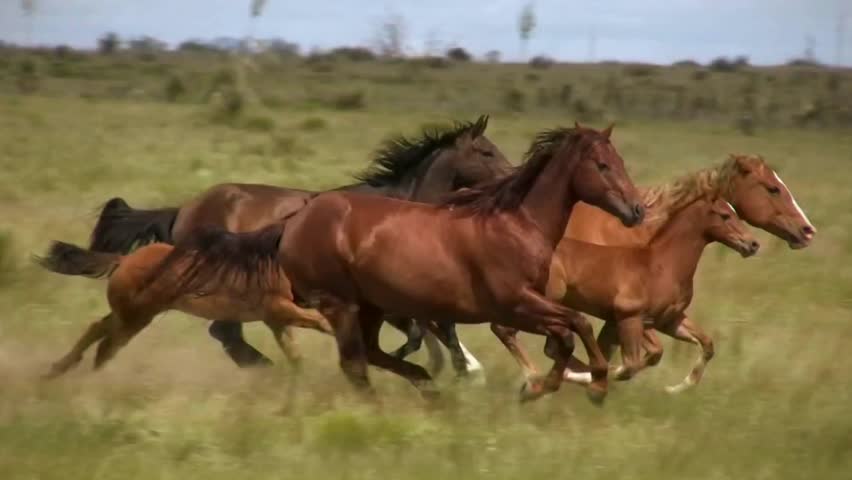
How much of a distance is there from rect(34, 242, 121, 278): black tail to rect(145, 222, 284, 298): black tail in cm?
51

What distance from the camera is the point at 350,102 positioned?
33844 mm

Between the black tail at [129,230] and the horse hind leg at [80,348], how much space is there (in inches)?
53.4

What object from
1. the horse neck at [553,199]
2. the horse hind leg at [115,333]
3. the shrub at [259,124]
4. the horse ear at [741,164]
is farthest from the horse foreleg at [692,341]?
the shrub at [259,124]

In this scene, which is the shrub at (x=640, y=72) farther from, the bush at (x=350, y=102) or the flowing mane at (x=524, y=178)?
the flowing mane at (x=524, y=178)

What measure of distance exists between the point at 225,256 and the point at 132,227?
174 centimetres

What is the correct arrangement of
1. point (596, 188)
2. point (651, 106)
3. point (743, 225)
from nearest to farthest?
point (596, 188) < point (743, 225) < point (651, 106)

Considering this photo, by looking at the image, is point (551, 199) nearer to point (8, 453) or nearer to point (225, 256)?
point (225, 256)

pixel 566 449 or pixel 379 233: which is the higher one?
pixel 379 233

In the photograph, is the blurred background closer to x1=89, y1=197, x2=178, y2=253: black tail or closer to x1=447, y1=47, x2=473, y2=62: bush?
x1=89, y1=197, x2=178, y2=253: black tail

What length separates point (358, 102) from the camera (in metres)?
33.9

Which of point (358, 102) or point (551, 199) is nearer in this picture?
point (551, 199)

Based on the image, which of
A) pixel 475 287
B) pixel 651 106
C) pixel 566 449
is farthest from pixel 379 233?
pixel 651 106

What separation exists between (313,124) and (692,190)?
18.3 meters

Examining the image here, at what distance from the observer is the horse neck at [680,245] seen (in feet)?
27.5
